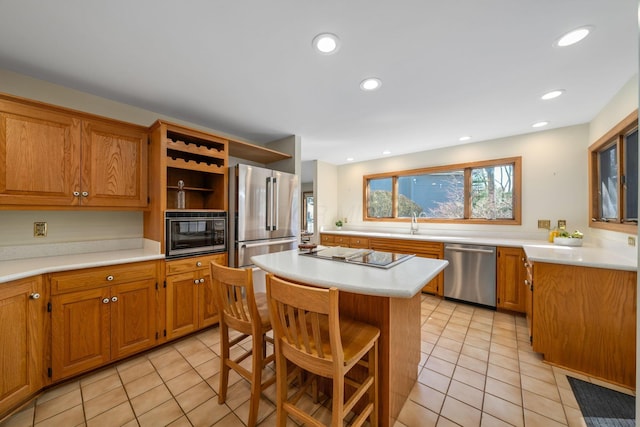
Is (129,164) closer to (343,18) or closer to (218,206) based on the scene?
(218,206)

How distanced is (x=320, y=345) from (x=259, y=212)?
79.1 inches

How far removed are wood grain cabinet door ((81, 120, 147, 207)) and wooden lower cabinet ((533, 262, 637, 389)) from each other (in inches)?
149

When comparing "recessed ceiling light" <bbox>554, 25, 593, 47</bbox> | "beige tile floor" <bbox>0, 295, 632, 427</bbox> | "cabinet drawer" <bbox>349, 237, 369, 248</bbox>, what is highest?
"recessed ceiling light" <bbox>554, 25, 593, 47</bbox>

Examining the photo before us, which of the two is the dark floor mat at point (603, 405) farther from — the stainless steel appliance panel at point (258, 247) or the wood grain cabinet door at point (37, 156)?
the wood grain cabinet door at point (37, 156)

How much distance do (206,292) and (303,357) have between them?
174cm

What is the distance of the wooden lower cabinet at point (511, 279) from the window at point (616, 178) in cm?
84

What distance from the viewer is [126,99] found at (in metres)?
2.37

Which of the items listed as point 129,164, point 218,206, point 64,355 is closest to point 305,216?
point 218,206

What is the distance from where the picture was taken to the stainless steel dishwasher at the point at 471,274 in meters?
3.10

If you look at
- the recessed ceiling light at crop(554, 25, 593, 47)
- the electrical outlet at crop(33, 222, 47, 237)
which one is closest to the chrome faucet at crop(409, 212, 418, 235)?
the recessed ceiling light at crop(554, 25, 593, 47)

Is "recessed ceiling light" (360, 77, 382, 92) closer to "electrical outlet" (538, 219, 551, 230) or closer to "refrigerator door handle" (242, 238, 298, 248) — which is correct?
"refrigerator door handle" (242, 238, 298, 248)

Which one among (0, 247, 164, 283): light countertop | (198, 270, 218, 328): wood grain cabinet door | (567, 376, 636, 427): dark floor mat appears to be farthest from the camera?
(198, 270, 218, 328): wood grain cabinet door

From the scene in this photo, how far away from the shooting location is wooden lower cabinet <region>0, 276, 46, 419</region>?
58.5 inches

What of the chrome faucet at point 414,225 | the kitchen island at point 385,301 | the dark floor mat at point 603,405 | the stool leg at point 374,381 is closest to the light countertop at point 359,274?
the kitchen island at point 385,301
